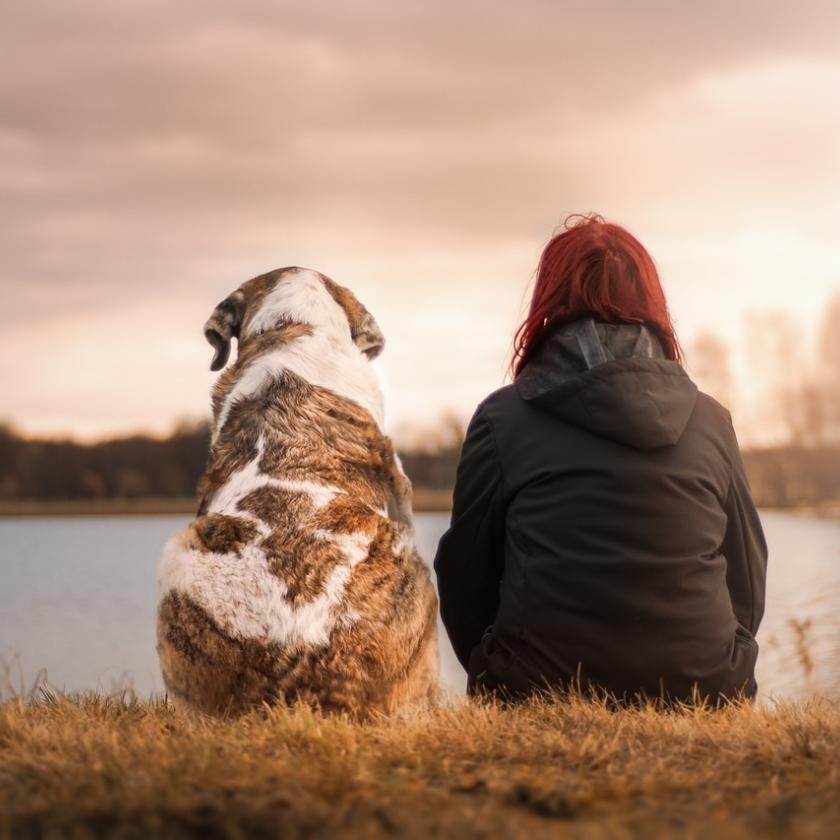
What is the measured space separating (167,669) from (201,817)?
5.80 ft

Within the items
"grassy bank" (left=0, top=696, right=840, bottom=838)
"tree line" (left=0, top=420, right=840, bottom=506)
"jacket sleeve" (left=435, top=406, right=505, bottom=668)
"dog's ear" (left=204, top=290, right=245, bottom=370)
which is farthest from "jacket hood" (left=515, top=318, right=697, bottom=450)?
"tree line" (left=0, top=420, right=840, bottom=506)

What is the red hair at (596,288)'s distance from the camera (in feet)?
15.7

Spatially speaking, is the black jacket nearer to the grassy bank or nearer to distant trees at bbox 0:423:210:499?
the grassy bank

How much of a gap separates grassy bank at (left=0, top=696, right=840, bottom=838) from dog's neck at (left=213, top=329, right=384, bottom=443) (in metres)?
1.63

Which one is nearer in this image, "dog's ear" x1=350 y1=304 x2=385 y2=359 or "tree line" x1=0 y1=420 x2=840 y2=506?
"dog's ear" x1=350 y1=304 x2=385 y2=359

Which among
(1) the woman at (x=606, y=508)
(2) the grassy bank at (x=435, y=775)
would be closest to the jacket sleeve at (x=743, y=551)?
(1) the woman at (x=606, y=508)

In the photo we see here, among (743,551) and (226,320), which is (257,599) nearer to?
(226,320)

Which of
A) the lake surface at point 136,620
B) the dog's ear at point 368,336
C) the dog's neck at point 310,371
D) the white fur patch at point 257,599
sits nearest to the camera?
the white fur patch at point 257,599

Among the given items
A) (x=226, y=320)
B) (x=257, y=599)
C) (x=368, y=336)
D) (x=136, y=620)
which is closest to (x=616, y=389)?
(x=257, y=599)

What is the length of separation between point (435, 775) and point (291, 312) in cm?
296

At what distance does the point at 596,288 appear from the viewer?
→ 4848 millimetres

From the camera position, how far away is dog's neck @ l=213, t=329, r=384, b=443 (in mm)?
5184

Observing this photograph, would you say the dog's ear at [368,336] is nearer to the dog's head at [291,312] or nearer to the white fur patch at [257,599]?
the dog's head at [291,312]

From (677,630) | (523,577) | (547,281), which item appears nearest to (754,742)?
(677,630)
